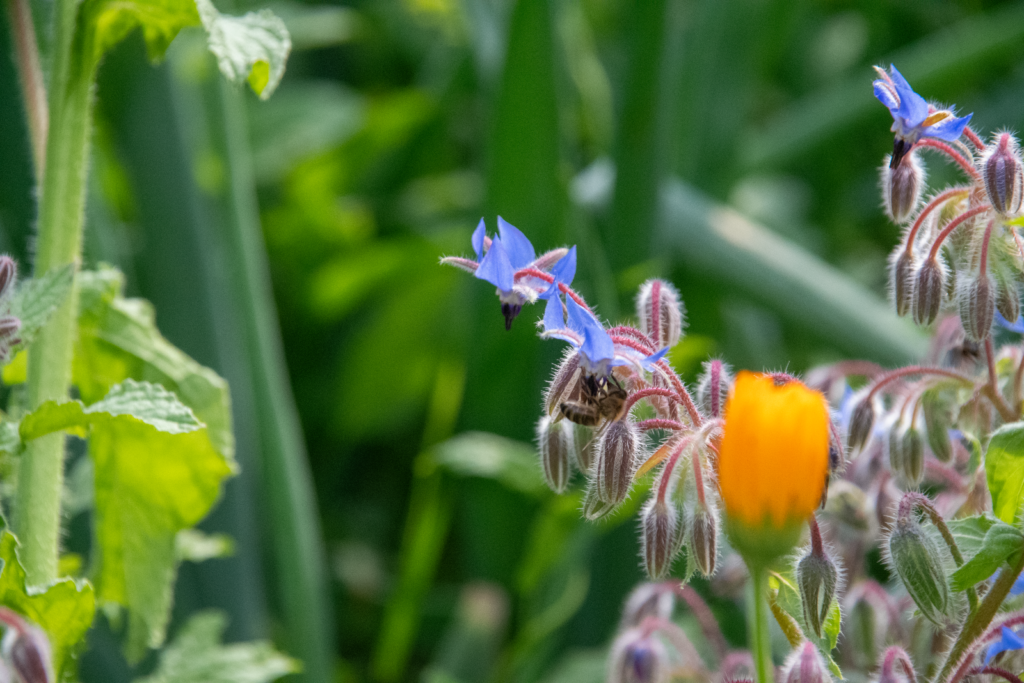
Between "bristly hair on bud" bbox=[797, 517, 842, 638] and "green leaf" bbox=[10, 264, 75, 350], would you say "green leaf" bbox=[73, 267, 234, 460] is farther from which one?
"bristly hair on bud" bbox=[797, 517, 842, 638]

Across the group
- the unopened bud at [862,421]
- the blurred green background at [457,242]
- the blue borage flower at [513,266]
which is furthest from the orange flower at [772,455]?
the blurred green background at [457,242]

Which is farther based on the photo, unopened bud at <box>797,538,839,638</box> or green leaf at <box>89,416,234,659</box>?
green leaf at <box>89,416,234,659</box>

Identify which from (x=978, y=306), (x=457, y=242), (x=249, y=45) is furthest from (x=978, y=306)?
(x=457, y=242)

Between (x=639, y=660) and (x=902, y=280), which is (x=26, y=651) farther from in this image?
(x=902, y=280)

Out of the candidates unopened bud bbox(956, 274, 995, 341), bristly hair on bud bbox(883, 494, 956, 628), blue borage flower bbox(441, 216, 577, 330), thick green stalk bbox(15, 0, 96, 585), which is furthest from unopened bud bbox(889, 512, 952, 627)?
thick green stalk bbox(15, 0, 96, 585)

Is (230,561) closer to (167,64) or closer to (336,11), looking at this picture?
(167,64)
